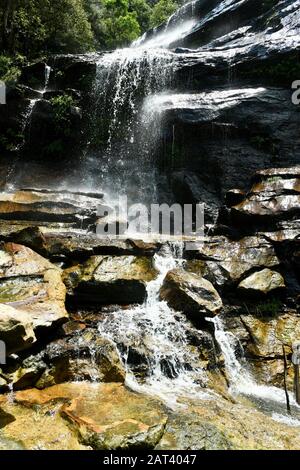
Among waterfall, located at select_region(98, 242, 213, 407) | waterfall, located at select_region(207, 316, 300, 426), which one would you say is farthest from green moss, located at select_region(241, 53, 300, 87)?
waterfall, located at select_region(98, 242, 213, 407)

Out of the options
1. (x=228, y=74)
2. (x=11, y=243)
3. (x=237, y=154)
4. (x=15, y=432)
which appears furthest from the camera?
(x=228, y=74)

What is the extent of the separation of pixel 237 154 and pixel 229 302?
822cm

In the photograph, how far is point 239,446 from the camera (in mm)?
4922

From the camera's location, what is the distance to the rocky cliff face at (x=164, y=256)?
554cm

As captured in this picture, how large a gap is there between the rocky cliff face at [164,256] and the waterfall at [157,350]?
3cm

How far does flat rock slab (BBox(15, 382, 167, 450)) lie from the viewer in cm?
459

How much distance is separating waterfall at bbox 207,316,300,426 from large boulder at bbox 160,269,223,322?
68 centimetres

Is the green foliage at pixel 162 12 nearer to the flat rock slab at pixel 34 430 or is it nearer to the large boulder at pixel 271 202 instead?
the large boulder at pixel 271 202

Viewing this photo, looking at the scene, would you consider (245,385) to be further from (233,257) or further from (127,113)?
(127,113)

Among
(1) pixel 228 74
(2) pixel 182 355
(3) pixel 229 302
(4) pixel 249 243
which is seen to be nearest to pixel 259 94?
(1) pixel 228 74

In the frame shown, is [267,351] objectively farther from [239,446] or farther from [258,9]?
[258,9]

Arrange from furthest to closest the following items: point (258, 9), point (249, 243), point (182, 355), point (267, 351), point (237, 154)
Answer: point (258, 9) → point (237, 154) → point (249, 243) → point (267, 351) → point (182, 355)

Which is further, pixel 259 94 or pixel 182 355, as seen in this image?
pixel 259 94

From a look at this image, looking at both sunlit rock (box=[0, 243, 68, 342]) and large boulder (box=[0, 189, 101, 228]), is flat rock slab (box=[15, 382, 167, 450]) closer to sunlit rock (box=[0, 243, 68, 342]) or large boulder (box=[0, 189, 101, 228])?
sunlit rock (box=[0, 243, 68, 342])
